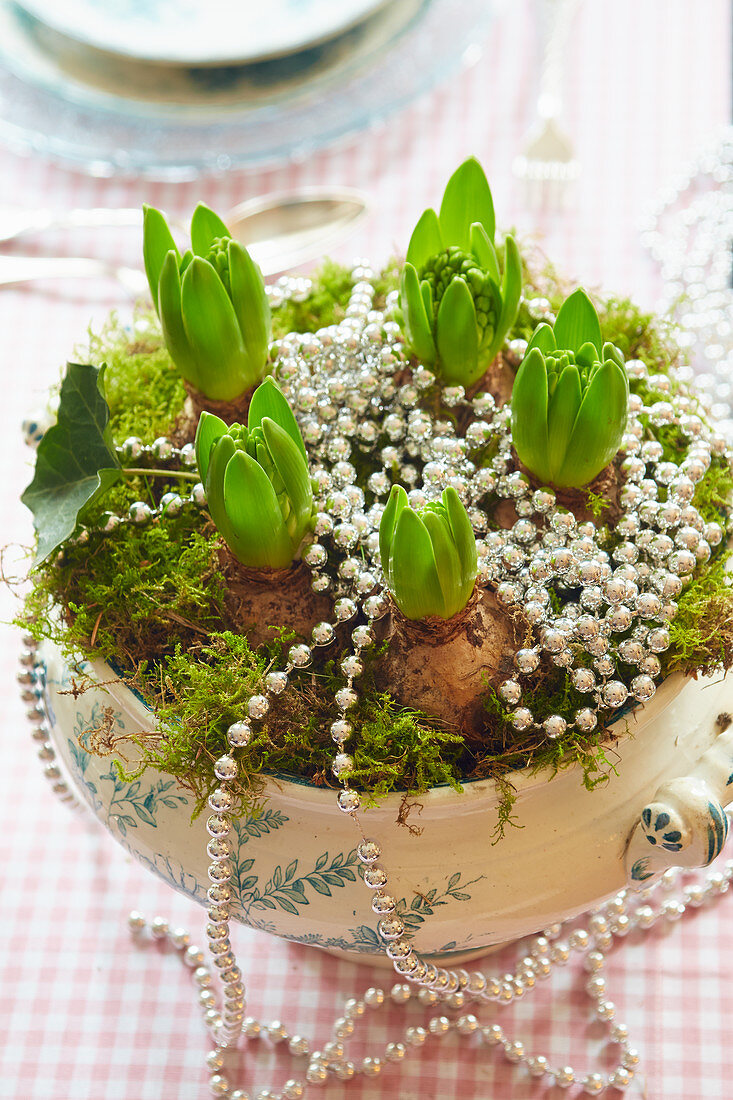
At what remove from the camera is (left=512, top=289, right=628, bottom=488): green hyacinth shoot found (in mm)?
425

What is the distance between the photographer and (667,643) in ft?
1.42

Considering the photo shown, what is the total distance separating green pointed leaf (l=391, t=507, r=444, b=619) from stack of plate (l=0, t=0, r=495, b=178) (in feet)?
1.73

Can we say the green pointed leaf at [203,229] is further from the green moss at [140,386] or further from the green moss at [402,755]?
the green moss at [402,755]

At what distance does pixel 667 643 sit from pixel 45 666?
0.93 ft

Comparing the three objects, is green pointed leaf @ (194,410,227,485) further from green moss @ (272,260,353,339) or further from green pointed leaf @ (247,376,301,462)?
green moss @ (272,260,353,339)

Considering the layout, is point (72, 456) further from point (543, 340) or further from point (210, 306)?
point (543, 340)

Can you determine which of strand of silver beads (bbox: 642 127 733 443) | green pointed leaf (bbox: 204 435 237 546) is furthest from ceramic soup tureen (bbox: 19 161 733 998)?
strand of silver beads (bbox: 642 127 733 443)

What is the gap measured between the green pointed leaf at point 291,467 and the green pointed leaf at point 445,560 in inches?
2.3

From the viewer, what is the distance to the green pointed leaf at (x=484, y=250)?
0.47 metres

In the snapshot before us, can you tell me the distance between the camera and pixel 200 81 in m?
0.84

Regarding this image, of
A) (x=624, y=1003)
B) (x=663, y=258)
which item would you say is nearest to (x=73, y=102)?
(x=663, y=258)

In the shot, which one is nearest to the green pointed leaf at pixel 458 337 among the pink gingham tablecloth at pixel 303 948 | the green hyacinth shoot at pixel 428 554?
the green hyacinth shoot at pixel 428 554

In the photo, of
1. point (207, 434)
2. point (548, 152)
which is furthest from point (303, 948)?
point (548, 152)

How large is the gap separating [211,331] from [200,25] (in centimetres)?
49
